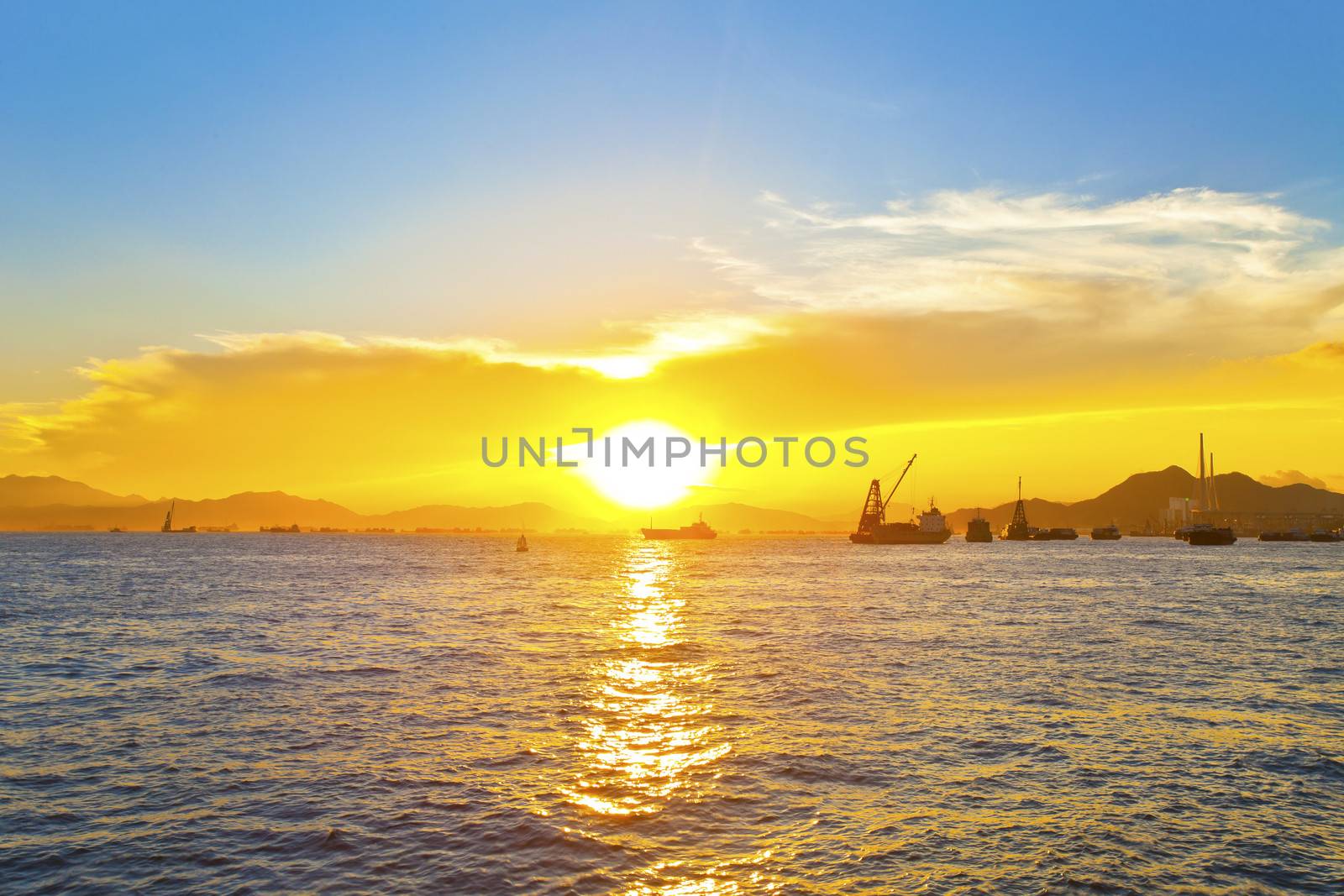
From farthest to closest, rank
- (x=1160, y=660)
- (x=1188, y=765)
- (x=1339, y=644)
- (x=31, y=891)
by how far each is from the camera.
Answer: (x=1339, y=644) → (x=1160, y=660) → (x=1188, y=765) → (x=31, y=891)

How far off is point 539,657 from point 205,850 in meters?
26.4

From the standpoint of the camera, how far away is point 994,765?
931 inches

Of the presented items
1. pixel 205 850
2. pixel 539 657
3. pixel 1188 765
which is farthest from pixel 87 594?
pixel 1188 765

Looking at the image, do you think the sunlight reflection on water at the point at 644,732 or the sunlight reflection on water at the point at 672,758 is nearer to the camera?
the sunlight reflection on water at the point at 672,758

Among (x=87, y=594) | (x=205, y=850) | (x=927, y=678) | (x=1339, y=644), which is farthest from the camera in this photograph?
(x=87, y=594)

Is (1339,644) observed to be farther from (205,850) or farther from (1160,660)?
(205,850)

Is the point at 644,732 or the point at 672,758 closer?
the point at 672,758

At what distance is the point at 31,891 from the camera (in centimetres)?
1552

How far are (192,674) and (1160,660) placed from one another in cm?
4887

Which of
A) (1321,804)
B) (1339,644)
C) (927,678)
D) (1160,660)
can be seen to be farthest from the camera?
(1339,644)

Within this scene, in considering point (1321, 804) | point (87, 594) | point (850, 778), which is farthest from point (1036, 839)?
point (87, 594)

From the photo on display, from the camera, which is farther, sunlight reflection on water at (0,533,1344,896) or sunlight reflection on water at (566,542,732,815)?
sunlight reflection on water at (566,542,732,815)

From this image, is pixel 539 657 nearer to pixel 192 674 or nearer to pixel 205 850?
pixel 192 674

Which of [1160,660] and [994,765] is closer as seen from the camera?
[994,765]
